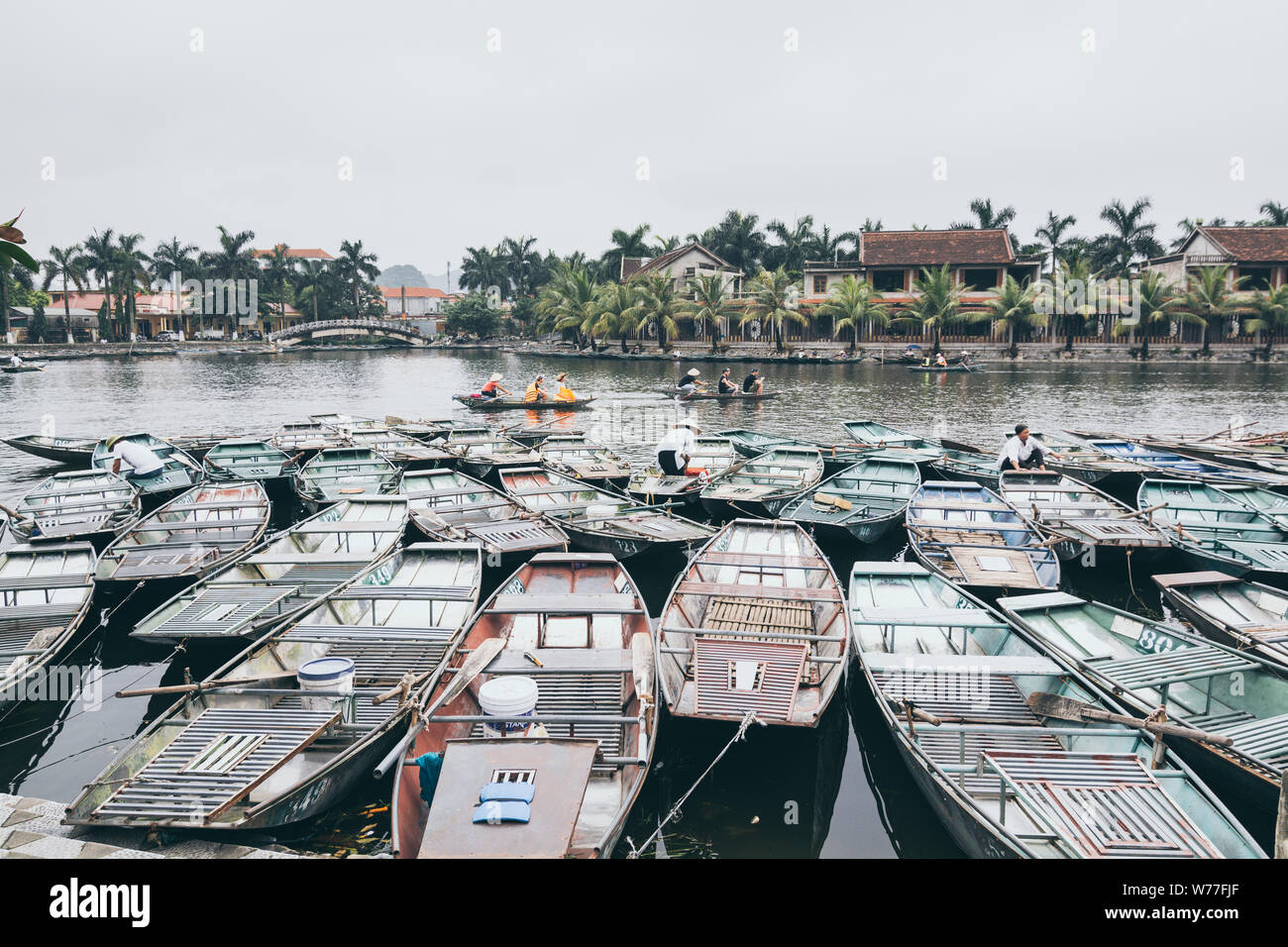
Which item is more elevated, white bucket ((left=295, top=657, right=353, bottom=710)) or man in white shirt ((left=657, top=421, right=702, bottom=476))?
man in white shirt ((left=657, top=421, right=702, bottom=476))

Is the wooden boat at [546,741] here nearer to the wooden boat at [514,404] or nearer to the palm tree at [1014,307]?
the wooden boat at [514,404]

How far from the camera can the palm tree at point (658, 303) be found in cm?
5816

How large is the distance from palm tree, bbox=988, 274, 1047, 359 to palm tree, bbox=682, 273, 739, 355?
17.5 meters

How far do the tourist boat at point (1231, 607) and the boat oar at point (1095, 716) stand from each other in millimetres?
2517

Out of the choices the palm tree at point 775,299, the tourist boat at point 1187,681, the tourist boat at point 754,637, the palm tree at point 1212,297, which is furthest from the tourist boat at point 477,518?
the palm tree at point 1212,297

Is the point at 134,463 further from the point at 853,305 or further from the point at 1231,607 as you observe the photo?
the point at 853,305

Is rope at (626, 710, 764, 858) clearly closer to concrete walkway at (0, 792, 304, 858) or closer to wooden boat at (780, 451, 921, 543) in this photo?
concrete walkway at (0, 792, 304, 858)

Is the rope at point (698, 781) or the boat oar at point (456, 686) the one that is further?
the rope at point (698, 781)

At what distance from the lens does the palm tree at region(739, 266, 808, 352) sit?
55.0 m

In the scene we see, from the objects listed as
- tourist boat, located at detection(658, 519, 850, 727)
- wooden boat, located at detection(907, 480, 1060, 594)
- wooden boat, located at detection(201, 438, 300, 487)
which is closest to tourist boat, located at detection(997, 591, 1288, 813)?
wooden boat, located at detection(907, 480, 1060, 594)

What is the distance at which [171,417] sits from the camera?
33125mm

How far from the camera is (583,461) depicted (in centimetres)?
1911

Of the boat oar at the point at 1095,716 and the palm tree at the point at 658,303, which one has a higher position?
the palm tree at the point at 658,303

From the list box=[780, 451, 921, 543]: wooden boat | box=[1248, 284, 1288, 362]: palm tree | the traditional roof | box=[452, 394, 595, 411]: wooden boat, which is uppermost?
the traditional roof
